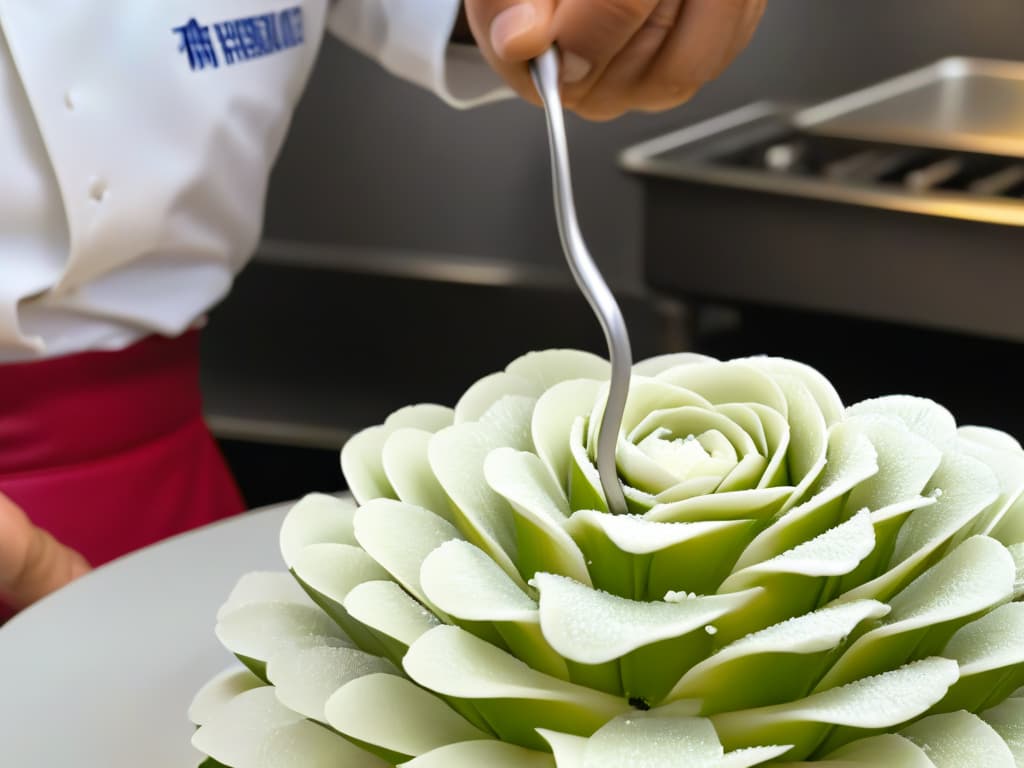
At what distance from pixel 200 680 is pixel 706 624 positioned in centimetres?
22

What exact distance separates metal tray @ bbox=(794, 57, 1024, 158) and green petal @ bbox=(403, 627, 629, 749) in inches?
45.9

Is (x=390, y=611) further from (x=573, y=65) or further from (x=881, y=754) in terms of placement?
(x=573, y=65)

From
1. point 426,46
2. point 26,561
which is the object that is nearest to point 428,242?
point 426,46

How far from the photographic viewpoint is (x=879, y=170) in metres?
1.41

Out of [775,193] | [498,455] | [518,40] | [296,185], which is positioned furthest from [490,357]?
[498,455]

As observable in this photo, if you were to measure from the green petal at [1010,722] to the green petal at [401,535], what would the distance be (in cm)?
16

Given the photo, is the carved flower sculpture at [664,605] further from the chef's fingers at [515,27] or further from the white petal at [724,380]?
the chef's fingers at [515,27]

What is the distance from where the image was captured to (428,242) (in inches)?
80.4

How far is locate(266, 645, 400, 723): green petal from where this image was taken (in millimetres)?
378

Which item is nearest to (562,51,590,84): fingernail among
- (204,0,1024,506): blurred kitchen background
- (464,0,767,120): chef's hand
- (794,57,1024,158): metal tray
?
(464,0,767,120): chef's hand

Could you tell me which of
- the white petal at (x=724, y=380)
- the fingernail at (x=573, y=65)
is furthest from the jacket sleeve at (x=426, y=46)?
the white petal at (x=724, y=380)

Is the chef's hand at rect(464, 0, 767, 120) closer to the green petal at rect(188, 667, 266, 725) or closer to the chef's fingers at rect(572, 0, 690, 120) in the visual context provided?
the chef's fingers at rect(572, 0, 690, 120)

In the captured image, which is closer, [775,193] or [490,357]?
[775,193]

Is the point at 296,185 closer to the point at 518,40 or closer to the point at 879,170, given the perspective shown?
the point at 879,170
